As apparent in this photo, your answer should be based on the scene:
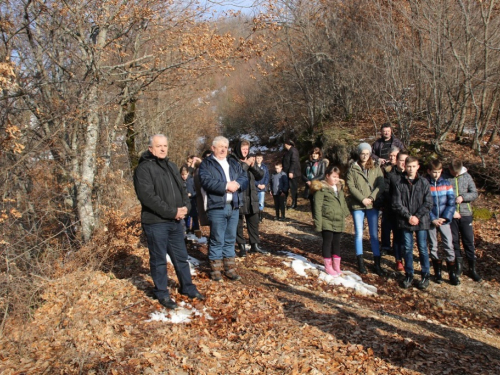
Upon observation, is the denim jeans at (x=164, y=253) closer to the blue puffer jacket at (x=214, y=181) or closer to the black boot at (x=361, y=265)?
the blue puffer jacket at (x=214, y=181)

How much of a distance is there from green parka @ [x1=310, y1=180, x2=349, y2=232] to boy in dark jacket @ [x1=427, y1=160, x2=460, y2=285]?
62.2 inches

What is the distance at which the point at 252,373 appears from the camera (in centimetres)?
372

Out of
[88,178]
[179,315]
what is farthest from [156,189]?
[88,178]

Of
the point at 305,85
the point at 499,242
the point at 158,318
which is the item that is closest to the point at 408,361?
the point at 158,318

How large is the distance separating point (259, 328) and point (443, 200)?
13.7 ft

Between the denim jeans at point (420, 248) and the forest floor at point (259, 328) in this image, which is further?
the denim jeans at point (420, 248)

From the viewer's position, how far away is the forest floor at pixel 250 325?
384 centimetres

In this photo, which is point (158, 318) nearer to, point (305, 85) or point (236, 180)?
point (236, 180)

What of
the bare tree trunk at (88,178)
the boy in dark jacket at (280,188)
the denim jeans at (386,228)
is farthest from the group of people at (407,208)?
the bare tree trunk at (88,178)

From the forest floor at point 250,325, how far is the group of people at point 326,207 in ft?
1.34

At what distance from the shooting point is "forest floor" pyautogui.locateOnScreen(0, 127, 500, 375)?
3840mm

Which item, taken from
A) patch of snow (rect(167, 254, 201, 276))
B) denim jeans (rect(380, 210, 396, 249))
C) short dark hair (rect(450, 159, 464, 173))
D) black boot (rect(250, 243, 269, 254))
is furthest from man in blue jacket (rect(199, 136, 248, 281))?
short dark hair (rect(450, 159, 464, 173))

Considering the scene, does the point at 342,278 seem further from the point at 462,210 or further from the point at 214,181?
the point at 214,181

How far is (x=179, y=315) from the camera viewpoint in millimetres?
4770
